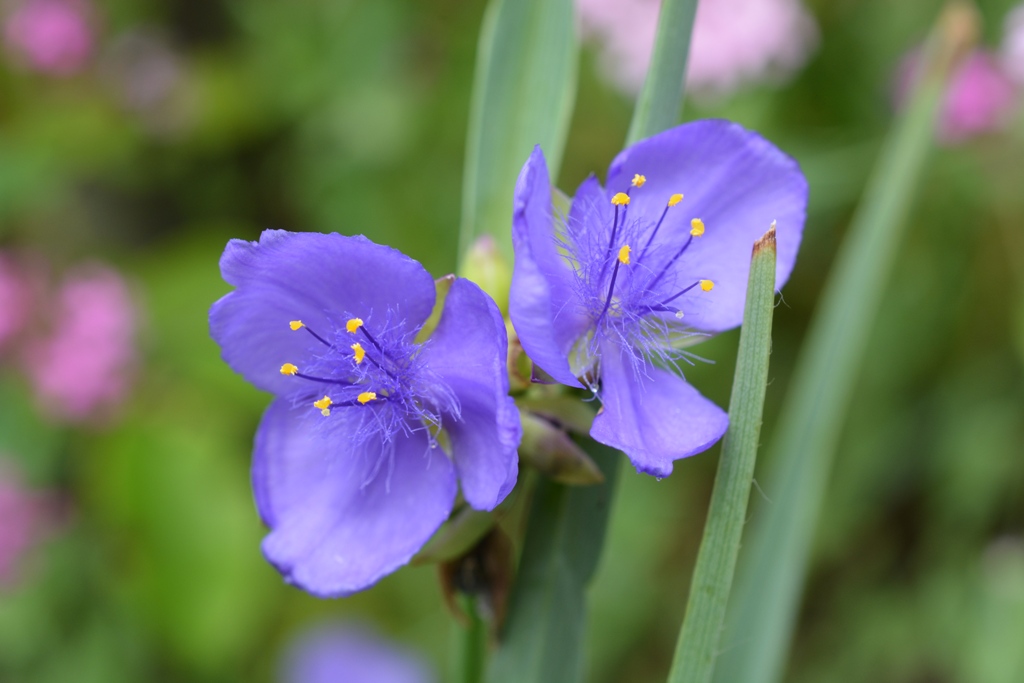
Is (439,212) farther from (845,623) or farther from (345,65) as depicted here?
(845,623)

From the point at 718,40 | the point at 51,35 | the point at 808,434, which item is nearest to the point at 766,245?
the point at 808,434

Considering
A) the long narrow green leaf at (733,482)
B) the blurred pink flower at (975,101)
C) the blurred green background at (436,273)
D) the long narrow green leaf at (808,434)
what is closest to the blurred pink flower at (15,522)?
the blurred green background at (436,273)

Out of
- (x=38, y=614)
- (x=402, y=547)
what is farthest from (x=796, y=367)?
(x=38, y=614)

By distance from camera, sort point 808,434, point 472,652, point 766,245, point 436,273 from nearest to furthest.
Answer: point 766,245 → point 472,652 → point 808,434 → point 436,273

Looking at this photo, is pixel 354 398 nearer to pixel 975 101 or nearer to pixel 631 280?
pixel 631 280

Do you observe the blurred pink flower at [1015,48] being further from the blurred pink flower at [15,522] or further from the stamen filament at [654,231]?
the blurred pink flower at [15,522]

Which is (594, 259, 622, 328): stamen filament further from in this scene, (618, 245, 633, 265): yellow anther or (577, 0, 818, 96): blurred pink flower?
(577, 0, 818, 96): blurred pink flower
